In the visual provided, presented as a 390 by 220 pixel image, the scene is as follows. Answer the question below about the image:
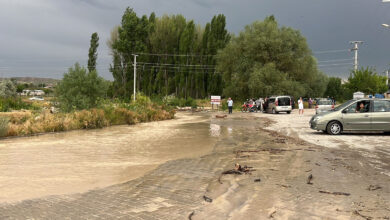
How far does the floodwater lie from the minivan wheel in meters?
5.90

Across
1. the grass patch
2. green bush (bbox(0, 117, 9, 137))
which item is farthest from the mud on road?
the grass patch

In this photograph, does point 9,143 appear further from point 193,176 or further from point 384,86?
point 384,86

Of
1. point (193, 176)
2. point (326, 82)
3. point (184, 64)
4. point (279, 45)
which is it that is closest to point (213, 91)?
point (184, 64)

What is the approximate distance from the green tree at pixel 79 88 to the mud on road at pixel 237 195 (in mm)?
24008

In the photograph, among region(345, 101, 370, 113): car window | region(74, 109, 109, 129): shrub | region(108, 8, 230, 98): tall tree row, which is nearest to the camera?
region(345, 101, 370, 113): car window

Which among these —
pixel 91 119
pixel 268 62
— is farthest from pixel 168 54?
pixel 91 119

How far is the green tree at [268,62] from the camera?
157 feet

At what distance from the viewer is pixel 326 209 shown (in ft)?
16.5

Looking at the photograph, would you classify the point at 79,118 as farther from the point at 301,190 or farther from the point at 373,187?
the point at 373,187

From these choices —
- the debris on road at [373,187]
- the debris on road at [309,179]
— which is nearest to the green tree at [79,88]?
the debris on road at [309,179]

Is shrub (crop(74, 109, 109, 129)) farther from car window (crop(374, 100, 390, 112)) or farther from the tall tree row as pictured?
the tall tree row

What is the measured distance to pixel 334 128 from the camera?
50.8 feet

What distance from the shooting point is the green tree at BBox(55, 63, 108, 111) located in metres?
Result: 30.9

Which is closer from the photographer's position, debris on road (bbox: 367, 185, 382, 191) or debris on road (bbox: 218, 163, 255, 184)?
debris on road (bbox: 367, 185, 382, 191)
